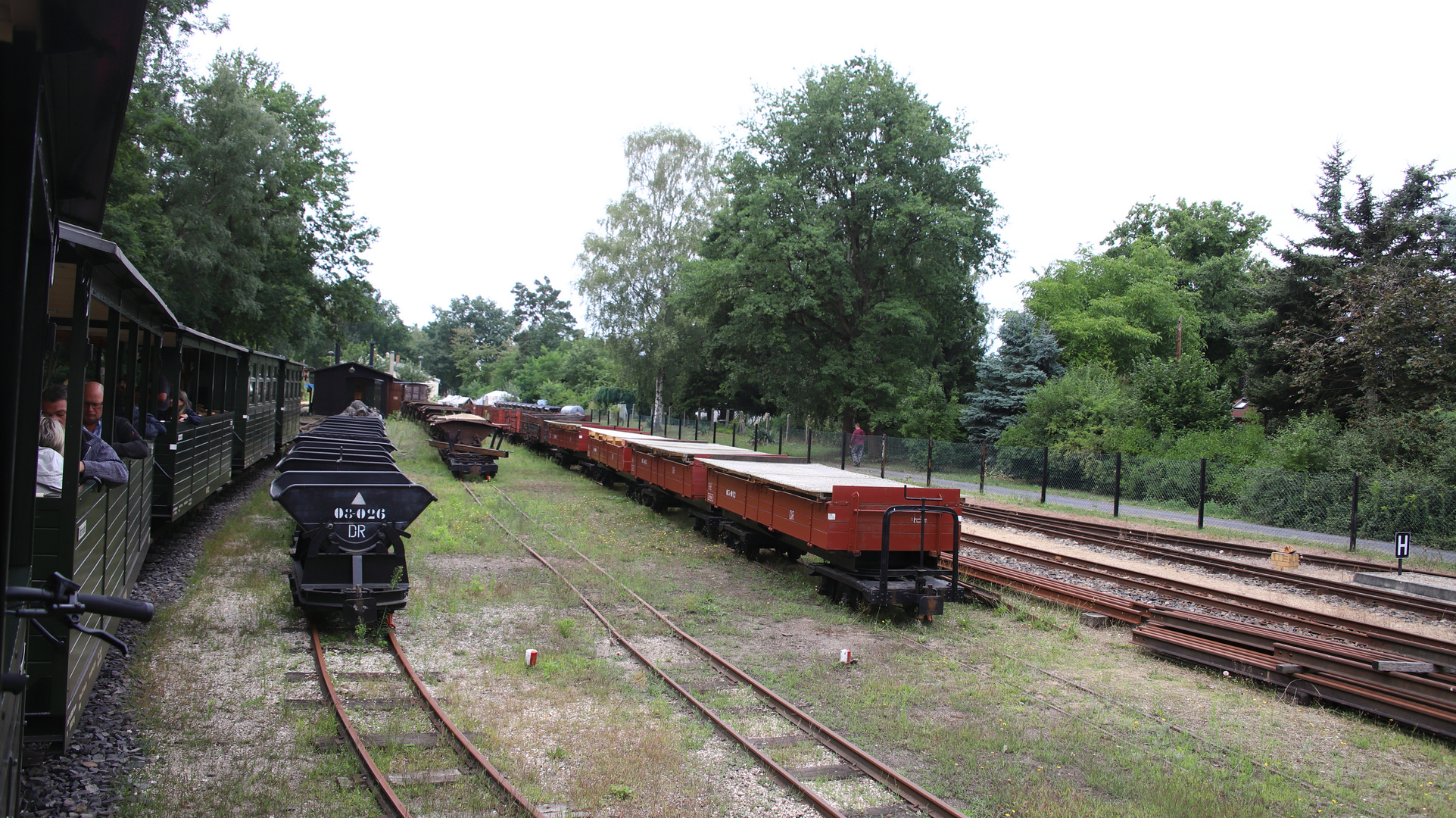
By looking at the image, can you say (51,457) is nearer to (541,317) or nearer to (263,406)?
(263,406)

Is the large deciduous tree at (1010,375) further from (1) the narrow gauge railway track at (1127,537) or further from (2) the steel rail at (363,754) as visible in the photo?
(2) the steel rail at (363,754)

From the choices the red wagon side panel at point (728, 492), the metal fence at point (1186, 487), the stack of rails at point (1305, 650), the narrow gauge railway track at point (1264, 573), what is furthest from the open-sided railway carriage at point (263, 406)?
the metal fence at point (1186, 487)

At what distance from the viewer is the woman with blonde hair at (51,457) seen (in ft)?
15.4

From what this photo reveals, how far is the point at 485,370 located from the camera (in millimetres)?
106562

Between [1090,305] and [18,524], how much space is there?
45.0 meters

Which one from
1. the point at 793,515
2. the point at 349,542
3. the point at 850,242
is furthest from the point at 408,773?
the point at 850,242

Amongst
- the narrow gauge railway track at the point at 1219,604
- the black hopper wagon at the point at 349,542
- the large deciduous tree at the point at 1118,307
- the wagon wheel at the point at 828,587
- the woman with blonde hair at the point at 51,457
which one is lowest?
the wagon wheel at the point at 828,587

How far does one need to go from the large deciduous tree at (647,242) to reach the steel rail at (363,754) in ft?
123

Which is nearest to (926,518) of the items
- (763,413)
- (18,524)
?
(18,524)

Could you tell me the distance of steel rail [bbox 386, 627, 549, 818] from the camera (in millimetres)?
5000

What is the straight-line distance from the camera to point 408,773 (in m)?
5.36

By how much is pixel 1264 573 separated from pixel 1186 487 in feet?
30.0

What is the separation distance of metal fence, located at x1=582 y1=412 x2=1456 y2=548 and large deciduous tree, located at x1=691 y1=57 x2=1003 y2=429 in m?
4.10

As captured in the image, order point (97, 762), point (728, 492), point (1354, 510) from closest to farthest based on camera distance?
1. point (97, 762)
2. point (728, 492)
3. point (1354, 510)
